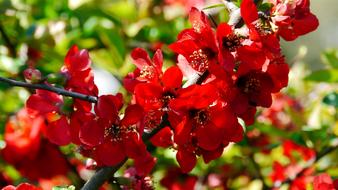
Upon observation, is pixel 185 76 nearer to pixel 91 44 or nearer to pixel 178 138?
pixel 178 138

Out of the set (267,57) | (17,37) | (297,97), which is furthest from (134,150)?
(297,97)

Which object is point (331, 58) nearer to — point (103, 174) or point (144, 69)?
point (144, 69)

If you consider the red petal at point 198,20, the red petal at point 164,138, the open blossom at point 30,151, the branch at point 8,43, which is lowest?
the open blossom at point 30,151

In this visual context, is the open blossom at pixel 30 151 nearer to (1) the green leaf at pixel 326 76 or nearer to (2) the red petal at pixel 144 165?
(2) the red petal at pixel 144 165

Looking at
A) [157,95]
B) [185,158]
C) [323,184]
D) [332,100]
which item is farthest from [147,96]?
[332,100]

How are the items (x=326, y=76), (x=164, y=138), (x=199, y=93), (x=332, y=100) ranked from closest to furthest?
(x=199, y=93) < (x=164, y=138) < (x=332, y=100) < (x=326, y=76)

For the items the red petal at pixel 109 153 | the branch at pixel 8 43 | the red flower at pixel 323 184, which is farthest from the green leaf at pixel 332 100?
the branch at pixel 8 43

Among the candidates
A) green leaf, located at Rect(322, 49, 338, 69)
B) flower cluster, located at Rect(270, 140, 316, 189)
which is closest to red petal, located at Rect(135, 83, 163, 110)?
flower cluster, located at Rect(270, 140, 316, 189)

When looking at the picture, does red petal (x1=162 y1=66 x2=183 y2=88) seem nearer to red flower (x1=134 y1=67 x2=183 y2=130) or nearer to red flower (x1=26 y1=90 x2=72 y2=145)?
red flower (x1=134 y1=67 x2=183 y2=130)
